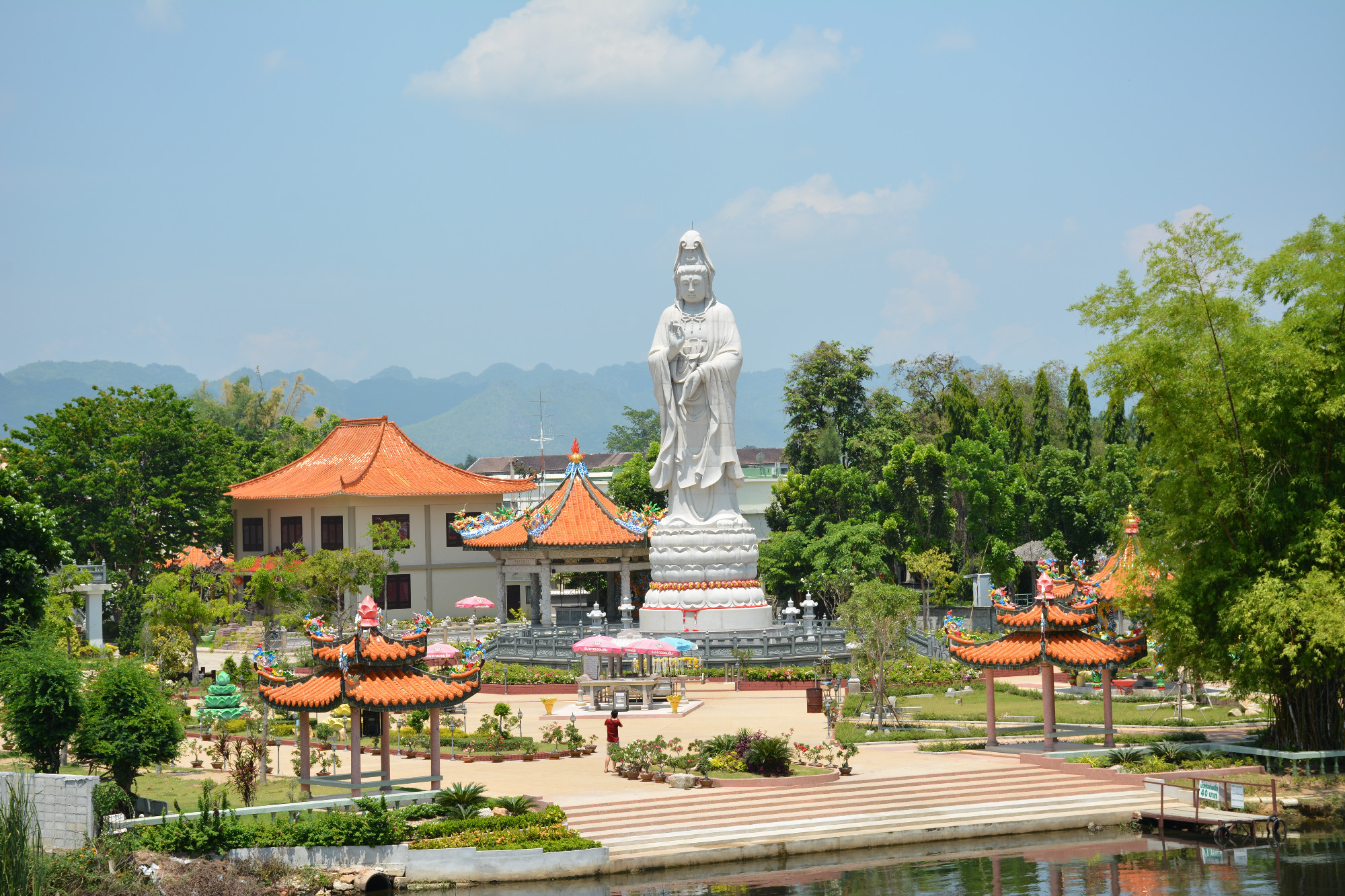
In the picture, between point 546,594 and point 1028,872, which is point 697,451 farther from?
point 1028,872

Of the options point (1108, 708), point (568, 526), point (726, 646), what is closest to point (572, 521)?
point (568, 526)

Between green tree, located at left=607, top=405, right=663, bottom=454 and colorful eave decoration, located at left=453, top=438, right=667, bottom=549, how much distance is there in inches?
3232

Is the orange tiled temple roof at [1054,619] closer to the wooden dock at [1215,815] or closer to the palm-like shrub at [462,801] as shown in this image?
the wooden dock at [1215,815]

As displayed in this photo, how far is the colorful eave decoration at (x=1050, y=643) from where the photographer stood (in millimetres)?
27125

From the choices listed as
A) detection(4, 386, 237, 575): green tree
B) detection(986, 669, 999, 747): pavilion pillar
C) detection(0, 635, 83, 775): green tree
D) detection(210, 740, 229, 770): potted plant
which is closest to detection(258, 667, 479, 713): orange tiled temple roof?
detection(0, 635, 83, 775): green tree

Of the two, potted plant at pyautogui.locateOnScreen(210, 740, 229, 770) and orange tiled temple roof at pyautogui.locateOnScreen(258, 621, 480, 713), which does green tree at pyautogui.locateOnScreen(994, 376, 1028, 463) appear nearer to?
potted plant at pyautogui.locateOnScreen(210, 740, 229, 770)

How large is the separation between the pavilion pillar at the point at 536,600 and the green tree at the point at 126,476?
1258cm

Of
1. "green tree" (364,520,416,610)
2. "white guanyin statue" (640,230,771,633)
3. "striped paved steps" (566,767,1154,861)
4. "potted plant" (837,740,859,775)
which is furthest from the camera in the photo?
"green tree" (364,520,416,610)

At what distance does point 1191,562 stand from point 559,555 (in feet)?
93.7

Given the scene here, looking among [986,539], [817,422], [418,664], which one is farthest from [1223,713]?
[817,422]

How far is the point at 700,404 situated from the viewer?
151 ft

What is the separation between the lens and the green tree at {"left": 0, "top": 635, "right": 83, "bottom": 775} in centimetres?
2272

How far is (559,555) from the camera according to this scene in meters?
51.8

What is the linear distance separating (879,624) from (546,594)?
21.8m
